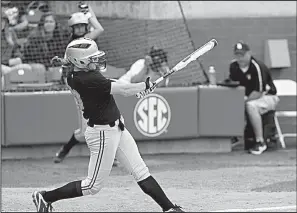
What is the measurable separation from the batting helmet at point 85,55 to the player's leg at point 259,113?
4.80m

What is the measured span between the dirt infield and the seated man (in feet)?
1.28

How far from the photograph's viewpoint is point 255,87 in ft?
35.3

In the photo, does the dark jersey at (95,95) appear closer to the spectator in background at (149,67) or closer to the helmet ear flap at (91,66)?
the helmet ear flap at (91,66)

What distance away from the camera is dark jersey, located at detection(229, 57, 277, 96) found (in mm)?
10648

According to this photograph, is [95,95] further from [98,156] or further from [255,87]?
[255,87]

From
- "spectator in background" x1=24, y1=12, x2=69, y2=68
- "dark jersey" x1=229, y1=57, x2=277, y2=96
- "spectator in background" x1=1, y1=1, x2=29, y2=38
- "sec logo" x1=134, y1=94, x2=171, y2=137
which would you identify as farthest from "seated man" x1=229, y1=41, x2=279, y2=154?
"spectator in background" x1=1, y1=1, x2=29, y2=38

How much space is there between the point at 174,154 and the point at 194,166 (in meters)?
0.88

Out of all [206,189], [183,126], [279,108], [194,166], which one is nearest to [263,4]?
[279,108]

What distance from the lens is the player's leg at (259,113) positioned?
416 inches

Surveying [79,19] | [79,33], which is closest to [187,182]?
[79,33]

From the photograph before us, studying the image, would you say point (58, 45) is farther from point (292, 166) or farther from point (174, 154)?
point (292, 166)

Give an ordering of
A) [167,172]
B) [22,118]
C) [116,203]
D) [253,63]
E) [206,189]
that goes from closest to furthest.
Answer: [116,203]
[206,189]
[167,172]
[22,118]
[253,63]

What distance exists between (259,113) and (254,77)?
50 centimetres

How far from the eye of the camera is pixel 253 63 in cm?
1066
